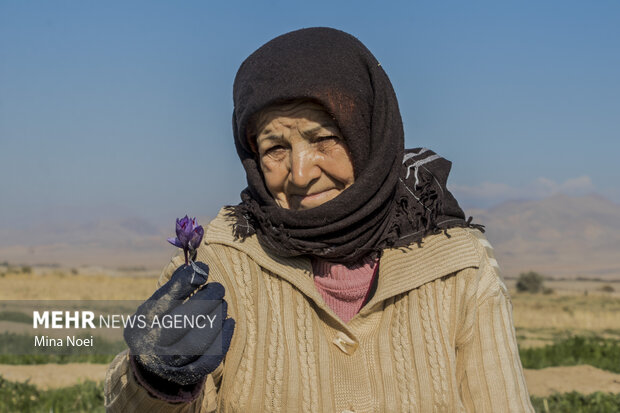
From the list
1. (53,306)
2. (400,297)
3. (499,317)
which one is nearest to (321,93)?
(400,297)

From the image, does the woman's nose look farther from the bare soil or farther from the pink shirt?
the bare soil

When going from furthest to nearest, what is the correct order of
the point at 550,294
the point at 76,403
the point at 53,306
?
the point at 550,294 < the point at 76,403 < the point at 53,306

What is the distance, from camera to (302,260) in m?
2.75

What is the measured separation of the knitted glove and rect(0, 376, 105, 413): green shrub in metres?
4.67

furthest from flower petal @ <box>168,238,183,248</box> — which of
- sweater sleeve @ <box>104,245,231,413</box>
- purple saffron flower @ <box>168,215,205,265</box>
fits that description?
sweater sleeve @ <box>104,245,231,413</box>

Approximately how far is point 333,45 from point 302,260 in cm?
79

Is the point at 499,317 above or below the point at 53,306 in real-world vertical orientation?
below

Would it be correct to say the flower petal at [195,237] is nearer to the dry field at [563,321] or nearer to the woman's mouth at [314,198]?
the woman's mouth at [314,198]

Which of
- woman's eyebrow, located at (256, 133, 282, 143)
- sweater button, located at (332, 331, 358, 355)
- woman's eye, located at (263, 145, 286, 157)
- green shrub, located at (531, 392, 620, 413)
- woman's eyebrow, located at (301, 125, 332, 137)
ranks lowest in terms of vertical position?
green shrub, located at (531, 392, 620, 413)

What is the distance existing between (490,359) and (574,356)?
8.65 metres

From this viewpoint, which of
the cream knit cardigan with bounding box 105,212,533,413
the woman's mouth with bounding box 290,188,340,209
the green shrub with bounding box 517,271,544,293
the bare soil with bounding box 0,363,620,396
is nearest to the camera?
the cream knit cardigan with bounding box 105,212,533,413

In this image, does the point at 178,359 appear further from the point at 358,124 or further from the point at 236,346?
the point at 358,124

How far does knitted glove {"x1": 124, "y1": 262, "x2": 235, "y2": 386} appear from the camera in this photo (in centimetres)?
200

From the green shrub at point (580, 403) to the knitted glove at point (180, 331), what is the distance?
5400 mm
